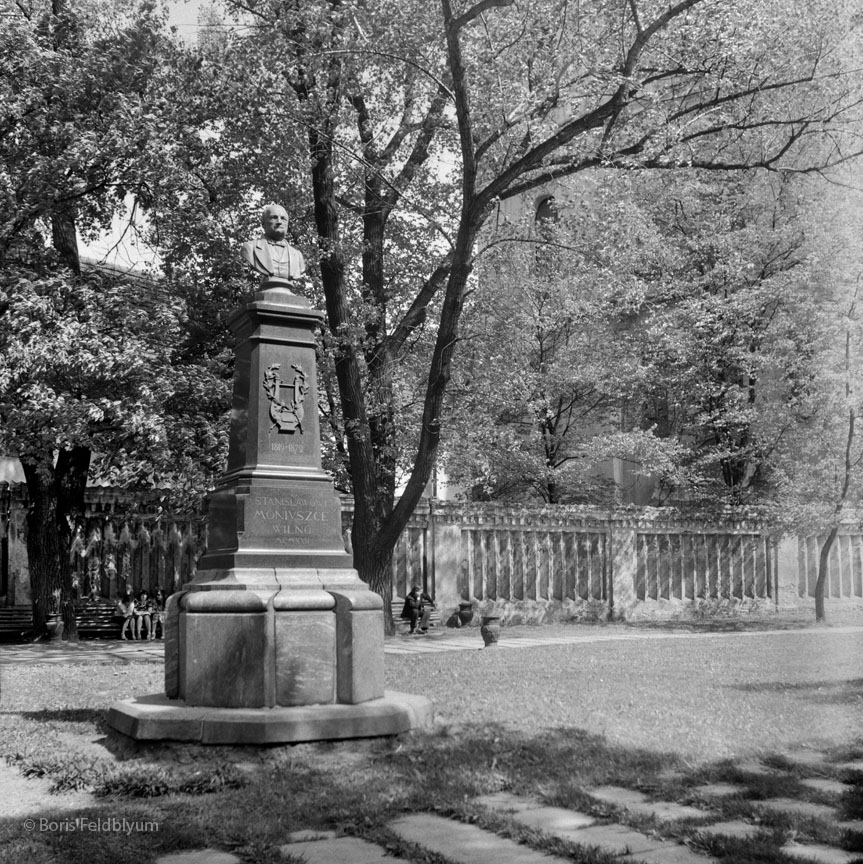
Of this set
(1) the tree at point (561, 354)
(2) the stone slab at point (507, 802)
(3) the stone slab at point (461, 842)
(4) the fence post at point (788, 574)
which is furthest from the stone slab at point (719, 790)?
(4) the fence post at point (788, 574)

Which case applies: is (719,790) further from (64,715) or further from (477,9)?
(477,9)

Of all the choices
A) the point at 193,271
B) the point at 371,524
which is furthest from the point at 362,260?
the point at 371,524

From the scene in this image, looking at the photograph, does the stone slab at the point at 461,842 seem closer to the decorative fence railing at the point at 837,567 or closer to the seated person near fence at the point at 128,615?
the seated person near fence at the point at 128,615

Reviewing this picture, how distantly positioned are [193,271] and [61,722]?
1047 centimetres

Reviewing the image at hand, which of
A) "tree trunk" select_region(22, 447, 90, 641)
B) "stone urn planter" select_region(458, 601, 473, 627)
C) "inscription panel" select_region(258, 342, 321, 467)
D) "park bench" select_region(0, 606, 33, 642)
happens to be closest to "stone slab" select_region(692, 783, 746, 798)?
"inscription panel" select_region(258, 342, 321, 467)

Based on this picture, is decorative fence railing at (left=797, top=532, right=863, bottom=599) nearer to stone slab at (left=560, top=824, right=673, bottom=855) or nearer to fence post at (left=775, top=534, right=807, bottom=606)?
fence post at (left=775, top=534, right=807, bottom=606)

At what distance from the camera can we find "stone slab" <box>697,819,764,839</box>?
16.5 ft

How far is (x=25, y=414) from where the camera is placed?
48.3 feet

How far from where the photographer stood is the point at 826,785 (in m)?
6.16

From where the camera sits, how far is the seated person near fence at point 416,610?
19.5 metres

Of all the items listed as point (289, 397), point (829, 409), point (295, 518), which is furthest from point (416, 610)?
point (295, 518)

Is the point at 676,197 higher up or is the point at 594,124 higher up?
the point at 676,197

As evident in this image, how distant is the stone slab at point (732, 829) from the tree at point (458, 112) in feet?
29.7

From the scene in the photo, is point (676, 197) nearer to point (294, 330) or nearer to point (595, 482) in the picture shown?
point (595, 482)
